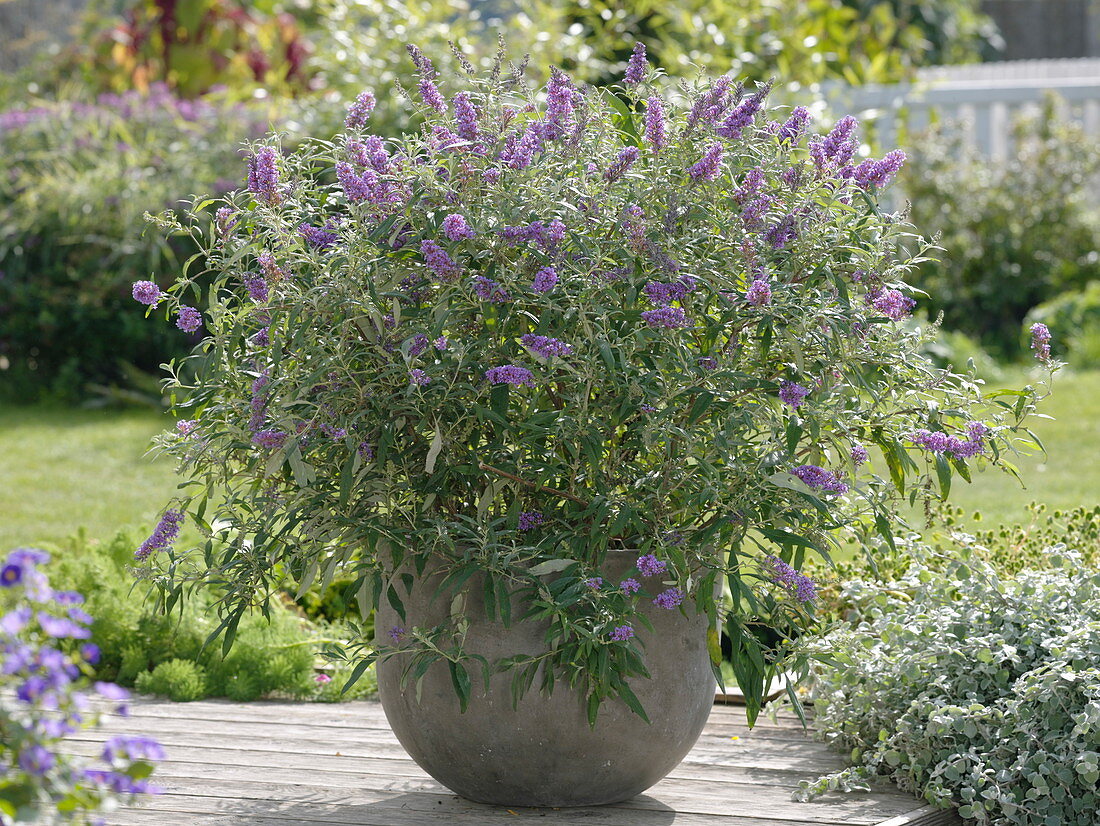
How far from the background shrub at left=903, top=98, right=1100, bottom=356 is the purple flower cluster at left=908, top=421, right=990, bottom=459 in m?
5.99

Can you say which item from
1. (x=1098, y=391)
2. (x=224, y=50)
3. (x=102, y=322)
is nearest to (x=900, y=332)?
(x=1098, y=391)

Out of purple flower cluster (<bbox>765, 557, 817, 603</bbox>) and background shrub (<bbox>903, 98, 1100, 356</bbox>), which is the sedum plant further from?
background shrub (<bbox>903, 98, 1100, 356</bbox>)

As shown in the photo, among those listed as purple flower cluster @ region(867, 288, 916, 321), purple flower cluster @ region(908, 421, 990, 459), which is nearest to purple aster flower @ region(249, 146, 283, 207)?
purple flower cluster @ region(867, 288, 916, 321)

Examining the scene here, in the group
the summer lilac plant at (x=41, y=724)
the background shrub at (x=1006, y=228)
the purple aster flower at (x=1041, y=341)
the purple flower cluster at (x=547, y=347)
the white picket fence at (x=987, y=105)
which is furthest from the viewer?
the white picket fence at (x=987, y=105)

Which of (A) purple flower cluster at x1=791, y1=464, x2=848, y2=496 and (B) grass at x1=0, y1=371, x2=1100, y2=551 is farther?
(B) grass at x1=0, y1=371, x2=1100, y2=551

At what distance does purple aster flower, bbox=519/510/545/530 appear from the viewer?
251 cm

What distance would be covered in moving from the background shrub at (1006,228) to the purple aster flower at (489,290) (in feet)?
20.8

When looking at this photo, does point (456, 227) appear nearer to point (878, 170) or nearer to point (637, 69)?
point (637, 69)

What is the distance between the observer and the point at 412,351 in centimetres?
235

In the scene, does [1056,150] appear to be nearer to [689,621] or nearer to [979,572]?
[979,572]

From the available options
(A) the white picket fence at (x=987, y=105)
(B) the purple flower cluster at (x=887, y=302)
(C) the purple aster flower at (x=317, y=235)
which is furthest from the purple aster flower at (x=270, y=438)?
(A) the white picket fence at (x=987, y=105)

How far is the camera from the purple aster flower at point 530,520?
251cm

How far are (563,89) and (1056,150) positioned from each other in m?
7.02

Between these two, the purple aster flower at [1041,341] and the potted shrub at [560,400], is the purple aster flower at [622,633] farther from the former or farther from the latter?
the purple aster flower at [1041,341]
